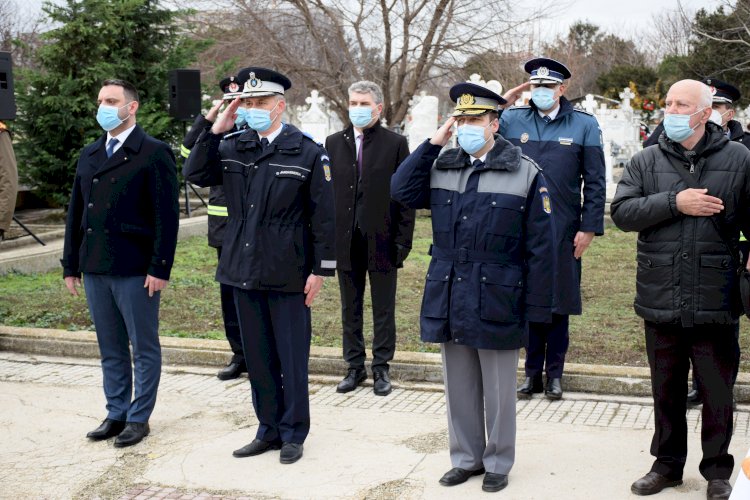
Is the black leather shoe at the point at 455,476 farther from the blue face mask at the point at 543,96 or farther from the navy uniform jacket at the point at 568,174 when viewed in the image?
the blue face mask at the point at 543,96

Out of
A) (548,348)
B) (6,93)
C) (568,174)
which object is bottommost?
(548,348)

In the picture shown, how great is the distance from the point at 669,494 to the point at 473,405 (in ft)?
3.38

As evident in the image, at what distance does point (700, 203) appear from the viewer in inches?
180

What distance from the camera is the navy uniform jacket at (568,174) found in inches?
251

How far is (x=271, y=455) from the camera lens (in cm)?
550

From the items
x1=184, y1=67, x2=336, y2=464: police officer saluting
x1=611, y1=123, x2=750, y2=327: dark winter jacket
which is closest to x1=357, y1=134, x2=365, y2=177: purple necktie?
x1=184, y1=67, x2=336, y2=464: police officer saluting

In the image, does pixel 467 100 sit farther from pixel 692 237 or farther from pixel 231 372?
pixel 231 372

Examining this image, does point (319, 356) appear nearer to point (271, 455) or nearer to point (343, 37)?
point (271, 455)

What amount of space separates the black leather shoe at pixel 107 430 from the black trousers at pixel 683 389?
308cm

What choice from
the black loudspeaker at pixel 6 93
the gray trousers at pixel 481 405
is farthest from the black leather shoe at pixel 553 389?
the black loudspeaker at pixel 6 93

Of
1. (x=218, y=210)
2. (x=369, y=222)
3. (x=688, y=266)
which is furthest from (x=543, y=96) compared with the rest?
(x=218, y=210)

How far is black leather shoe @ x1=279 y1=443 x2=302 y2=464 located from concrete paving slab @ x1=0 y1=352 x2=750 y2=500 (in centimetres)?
5

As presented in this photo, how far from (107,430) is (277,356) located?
3.81 ft

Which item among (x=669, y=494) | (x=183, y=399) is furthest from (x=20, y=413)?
(x=669, y=494)
